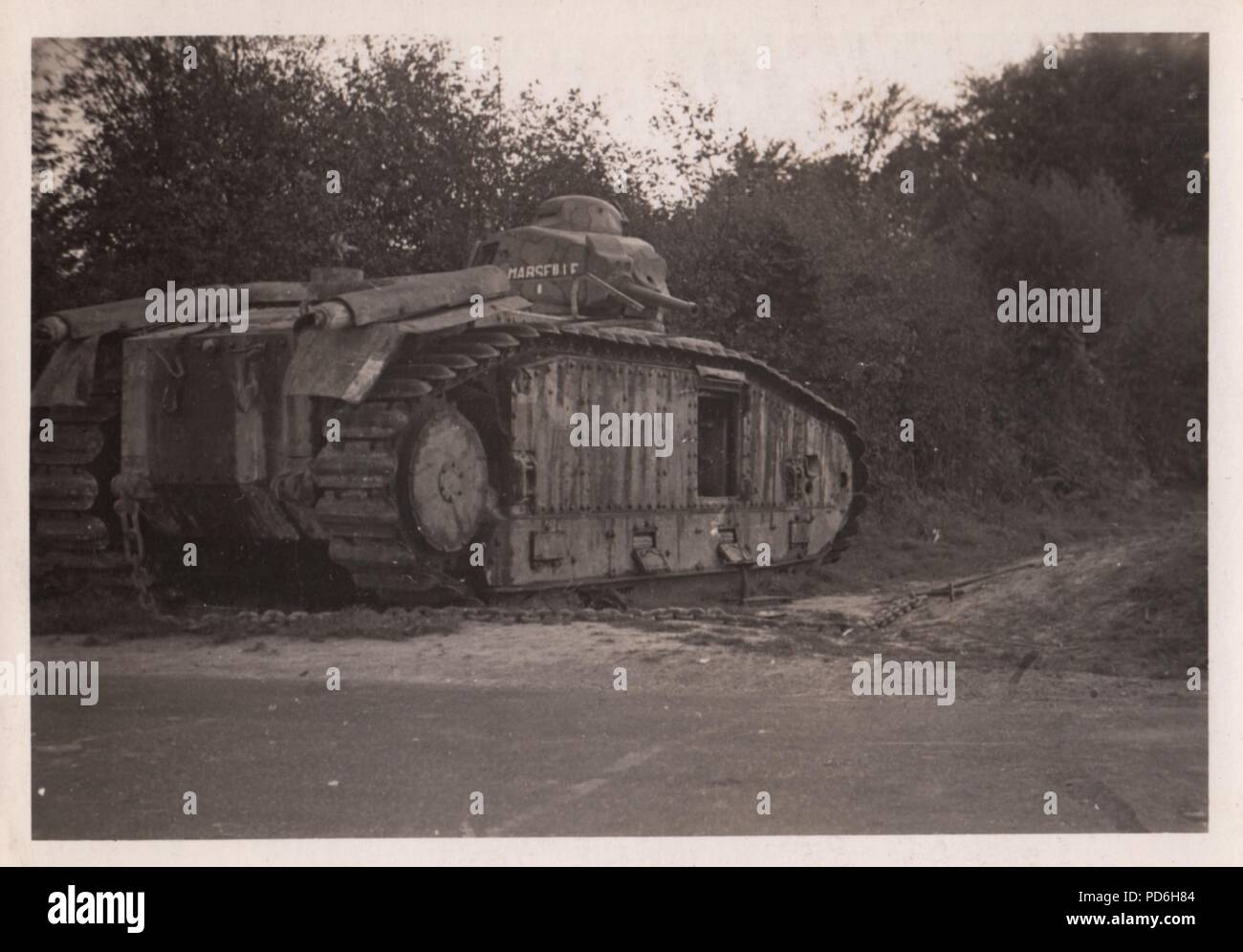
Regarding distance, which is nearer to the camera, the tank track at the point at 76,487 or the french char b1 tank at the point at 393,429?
the french char b1 tank at the point at 393,429

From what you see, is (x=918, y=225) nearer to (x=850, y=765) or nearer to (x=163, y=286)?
(x=163, y=286)

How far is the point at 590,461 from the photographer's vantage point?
13.2 meters

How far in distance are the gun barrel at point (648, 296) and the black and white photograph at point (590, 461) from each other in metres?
0.07

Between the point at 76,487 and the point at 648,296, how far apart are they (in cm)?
626

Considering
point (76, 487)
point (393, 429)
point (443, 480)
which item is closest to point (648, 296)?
point (443, 480)

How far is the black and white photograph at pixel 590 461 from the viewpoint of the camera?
698 cm

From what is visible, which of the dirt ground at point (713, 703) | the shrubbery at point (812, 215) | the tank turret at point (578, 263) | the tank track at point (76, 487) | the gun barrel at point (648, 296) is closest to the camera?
the dirt ground at point (713, 703)

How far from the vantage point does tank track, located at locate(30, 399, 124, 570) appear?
40.1 ft

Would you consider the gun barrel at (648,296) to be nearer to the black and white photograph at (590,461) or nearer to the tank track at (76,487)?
the black and white photograph at (590,461)

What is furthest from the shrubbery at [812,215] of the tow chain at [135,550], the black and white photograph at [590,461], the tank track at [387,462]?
the tank track at [387,462]

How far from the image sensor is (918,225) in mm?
22172

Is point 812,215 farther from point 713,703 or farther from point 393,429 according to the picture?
point 713,703

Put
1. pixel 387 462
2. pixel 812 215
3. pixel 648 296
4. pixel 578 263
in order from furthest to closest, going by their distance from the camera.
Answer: pixel 812 215 < pixel 648 296 < pixel 578 263 < pixel 387 462

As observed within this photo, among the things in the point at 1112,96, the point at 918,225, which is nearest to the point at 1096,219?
the point at 918,225
